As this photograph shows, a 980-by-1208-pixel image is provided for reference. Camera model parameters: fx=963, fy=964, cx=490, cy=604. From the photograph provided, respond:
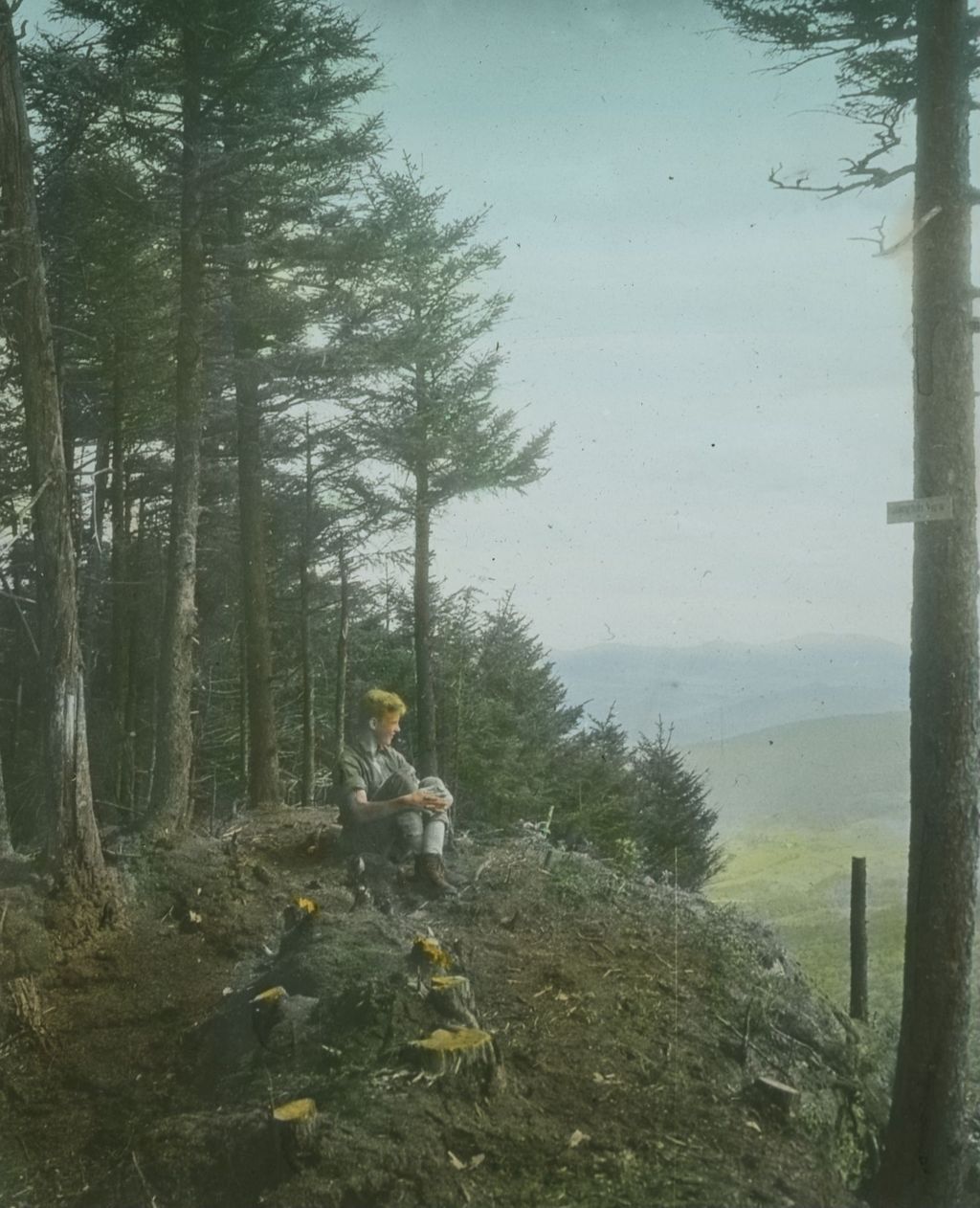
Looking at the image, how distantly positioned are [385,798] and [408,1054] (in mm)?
2967

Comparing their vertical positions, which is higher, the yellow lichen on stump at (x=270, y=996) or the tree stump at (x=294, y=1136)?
the yellow lichen on stump at (x=270, y=996)

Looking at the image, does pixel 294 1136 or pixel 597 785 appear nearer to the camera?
pixel 294 1136

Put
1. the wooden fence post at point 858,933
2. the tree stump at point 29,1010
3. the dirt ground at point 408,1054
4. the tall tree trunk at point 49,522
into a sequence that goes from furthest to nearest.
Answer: the wooden fence post at point 858,933, the tall tree trunk at point 49,522, the tree stump at point 29,1010, the dirt ground at point 408,1054

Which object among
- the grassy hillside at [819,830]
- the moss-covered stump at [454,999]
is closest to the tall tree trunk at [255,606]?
the moss-covered stump at [454,999]

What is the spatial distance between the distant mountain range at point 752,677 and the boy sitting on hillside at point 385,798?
3702 millimetres

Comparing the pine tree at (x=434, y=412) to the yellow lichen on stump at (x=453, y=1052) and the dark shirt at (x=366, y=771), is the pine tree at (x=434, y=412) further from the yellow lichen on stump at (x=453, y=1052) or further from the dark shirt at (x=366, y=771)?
the yellow lichen on stump at (x=453, y=1052)

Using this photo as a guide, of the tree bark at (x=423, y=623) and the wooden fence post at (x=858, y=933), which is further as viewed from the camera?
the tree bark at (x=423, y=623)

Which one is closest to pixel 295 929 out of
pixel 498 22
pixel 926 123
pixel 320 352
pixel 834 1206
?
pixel 834 1206

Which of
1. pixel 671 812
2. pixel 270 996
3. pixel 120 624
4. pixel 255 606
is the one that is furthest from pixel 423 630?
pixel 270 996

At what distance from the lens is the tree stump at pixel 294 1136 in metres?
4.27

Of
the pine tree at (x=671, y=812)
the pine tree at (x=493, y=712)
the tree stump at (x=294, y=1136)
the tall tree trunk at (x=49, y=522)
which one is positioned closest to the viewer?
the tree stump at (x=294, y=1136)

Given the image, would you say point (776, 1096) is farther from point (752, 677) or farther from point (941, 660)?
point (752, 677)

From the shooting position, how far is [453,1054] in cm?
489

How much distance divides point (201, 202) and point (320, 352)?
2.36 m
